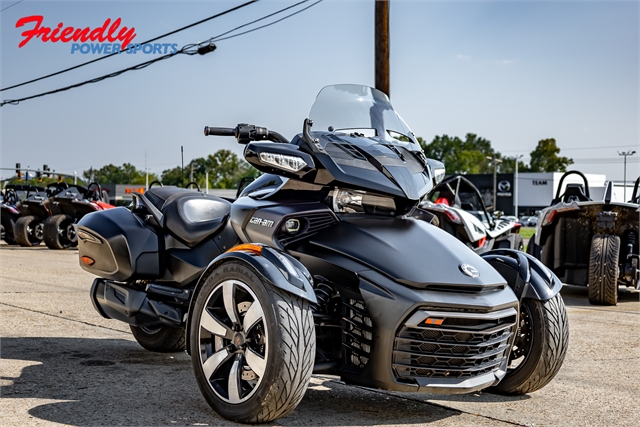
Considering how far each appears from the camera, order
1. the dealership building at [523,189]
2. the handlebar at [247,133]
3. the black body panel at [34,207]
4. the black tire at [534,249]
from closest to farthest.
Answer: the handlebar at [247,133] < the black tire at [534,249] < the black body panel at [34,207] < the dealership building at [523,189]

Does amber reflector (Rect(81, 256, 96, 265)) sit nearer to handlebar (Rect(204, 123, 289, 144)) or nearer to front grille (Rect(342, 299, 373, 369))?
handlebar (Rect(204, 123, 289, 144))

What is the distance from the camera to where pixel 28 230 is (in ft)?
70.4

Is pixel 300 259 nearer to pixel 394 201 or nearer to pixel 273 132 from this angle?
pixel 394 201

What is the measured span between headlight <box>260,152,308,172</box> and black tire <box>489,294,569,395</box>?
1512 mm

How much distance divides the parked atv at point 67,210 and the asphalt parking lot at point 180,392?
13.0 meters

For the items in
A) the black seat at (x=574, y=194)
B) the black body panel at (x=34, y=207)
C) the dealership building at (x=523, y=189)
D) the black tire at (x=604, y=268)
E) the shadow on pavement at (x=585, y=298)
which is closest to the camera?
the black tire at (x=604, y=268)

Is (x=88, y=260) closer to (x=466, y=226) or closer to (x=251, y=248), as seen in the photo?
(x=251, y=248)

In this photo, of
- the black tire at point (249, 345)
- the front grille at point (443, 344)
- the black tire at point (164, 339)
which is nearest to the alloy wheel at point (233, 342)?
the black tire at point (249, 345)

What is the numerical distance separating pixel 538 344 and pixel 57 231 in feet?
57.5

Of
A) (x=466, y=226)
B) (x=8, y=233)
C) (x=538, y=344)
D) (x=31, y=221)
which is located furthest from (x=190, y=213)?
(x=8, y=233)

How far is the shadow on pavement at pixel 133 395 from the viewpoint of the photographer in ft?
12.4

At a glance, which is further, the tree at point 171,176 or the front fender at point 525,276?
the tree at point 171,176

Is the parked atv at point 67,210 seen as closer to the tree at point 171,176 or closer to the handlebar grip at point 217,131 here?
the handlebar grip at point 217,131

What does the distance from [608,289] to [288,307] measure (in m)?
6.71
